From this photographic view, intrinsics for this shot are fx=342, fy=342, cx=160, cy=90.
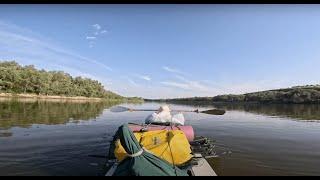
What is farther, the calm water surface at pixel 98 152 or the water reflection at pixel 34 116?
the water reflection at pixel 34 116

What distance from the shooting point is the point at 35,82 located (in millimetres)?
102312

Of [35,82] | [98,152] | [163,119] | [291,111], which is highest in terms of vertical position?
[35,82]

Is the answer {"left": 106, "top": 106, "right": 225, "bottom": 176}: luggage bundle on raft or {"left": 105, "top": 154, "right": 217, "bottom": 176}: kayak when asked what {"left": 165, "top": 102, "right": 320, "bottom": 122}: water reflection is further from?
{"left": 105, "top": 154, "right": 217, "bottom": 176}: kayak

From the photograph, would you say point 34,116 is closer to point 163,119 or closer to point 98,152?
point 163,119

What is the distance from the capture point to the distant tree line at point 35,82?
92.6 m

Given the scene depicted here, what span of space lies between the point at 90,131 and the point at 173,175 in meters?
14.4

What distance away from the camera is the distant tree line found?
9256cm

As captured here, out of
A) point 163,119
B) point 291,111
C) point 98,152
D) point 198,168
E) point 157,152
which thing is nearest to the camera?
point 198,168

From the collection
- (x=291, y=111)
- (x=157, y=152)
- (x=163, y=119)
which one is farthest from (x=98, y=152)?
(x=291, y=111)

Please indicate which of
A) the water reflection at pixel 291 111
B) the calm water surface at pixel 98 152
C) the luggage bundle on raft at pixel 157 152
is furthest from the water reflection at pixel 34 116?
the water reflection at pixel 291 111

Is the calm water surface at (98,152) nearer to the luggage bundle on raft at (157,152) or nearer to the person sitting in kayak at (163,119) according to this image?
the luggage bundle on raft at (157,152)

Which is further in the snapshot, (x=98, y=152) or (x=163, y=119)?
(x=163, y=119)

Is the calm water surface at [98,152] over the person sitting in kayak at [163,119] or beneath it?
beneath

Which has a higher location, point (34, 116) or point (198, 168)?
point (34, 116)
